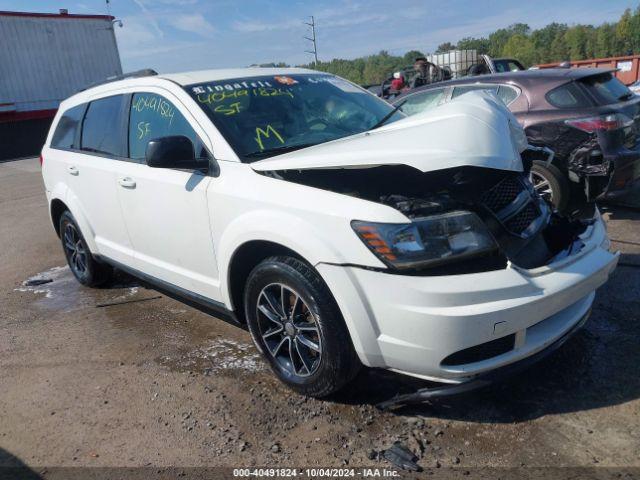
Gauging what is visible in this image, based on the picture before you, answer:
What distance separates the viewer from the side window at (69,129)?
480cm

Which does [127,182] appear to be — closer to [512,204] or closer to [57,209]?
[57,209]

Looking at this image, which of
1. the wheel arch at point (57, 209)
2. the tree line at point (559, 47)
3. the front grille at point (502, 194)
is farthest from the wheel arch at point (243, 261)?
the tree line at point (559, 47)

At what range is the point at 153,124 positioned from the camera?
3770 mm

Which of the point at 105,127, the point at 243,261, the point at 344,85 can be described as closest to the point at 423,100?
the point at 344,85

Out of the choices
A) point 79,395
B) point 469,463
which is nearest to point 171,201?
point 79,395

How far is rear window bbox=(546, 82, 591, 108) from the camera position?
5371 millimetres

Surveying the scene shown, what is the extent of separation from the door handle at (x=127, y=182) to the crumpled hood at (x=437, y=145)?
1.28 meters

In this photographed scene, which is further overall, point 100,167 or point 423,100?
point 423,100

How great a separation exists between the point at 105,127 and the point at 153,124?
2.69 ft

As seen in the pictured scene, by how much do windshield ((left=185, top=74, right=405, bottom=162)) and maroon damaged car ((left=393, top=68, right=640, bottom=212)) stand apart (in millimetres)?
969

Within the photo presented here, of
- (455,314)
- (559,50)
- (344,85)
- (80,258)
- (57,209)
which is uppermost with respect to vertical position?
(559,50)

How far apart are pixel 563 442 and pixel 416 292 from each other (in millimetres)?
998

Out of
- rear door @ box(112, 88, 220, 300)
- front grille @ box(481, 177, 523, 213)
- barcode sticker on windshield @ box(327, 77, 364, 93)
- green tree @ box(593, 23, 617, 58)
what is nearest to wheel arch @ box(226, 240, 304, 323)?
rear door @ box(112, 88, 220, 300)

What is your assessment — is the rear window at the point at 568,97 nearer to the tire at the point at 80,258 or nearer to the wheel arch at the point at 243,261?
the wheel arch at the point at 243,261
